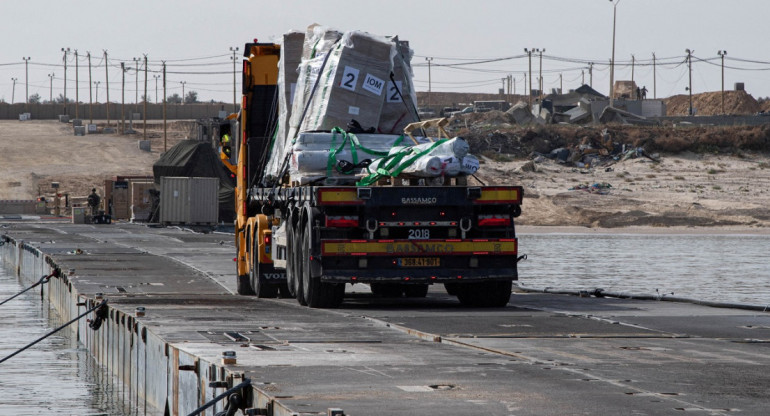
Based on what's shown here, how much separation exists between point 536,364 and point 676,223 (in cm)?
5885

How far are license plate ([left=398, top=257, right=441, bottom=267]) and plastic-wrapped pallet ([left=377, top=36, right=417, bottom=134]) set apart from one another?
273 cm

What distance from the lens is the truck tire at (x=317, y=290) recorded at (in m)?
18.1

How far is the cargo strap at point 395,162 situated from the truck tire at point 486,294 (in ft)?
7.08

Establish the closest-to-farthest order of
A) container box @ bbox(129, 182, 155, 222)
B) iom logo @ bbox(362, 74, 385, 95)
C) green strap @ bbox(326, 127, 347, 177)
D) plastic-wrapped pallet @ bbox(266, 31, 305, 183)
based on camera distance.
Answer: green strap @ bbox(326, 127, 347, 177) < iom logo @ bbox(362, 74, 385, 95) < plastic-wrapped pallet @ bbox(266, 31, 305, 183) < container box @ bbox(129, 182, 155, 222)

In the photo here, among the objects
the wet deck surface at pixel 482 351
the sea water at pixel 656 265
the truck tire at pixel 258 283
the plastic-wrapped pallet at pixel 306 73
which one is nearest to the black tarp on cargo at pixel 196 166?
the sea water at pixel 656 265

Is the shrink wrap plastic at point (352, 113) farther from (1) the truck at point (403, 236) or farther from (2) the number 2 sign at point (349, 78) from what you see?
(1) the truck at point (403, 236)

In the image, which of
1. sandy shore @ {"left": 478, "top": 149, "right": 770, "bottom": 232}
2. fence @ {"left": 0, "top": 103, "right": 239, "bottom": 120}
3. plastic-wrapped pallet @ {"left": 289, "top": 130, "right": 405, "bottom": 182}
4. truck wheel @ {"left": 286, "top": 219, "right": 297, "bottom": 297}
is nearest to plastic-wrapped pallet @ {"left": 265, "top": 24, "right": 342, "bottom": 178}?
plastic-wrapped pallet @ {"left": 289, "top": 130, "right": 405, "bottom": 182}

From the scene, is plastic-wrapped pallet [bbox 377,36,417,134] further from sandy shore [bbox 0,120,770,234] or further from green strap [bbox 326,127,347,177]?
sandy shore [bbox 0,120,770,234]

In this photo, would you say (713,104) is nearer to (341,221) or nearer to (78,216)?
(78,216)

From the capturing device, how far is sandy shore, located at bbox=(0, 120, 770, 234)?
69188 millimetres

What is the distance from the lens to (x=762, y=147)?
9356 cm

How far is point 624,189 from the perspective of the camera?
261 feet

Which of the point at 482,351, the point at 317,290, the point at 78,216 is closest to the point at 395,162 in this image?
the point at 317,290

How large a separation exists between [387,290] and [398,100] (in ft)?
11.4
